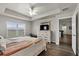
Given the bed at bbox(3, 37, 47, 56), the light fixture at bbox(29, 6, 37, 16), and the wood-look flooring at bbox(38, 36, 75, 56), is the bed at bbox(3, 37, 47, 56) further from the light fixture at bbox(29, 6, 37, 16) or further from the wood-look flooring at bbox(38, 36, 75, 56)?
the light fixture at bbox(29, 6, 37, 16)

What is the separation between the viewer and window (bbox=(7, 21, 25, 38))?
4.25 feet

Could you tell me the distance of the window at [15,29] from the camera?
4.25 ft

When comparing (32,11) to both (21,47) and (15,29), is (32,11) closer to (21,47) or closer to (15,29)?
(15,29)

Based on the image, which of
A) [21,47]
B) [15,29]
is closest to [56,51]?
[21,47]

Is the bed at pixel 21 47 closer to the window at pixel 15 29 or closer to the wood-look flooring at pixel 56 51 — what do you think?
the window at pixel 15 29

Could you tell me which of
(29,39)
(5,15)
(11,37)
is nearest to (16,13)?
(5,15)

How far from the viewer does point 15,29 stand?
1.39 m

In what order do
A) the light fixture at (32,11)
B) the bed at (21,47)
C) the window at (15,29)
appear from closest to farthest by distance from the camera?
the bed at (21,47), the window at (15,29), the light fixture at (32,11)

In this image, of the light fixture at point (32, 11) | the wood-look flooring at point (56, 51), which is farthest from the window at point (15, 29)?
the wood-look flooring at point (56, 51)

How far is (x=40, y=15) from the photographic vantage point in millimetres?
1562

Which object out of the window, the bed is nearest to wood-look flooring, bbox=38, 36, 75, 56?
the bed

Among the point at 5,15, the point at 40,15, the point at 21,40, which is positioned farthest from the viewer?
the point at 40,15

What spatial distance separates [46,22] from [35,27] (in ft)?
1.03

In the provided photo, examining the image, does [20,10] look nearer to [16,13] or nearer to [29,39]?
[16,13]
